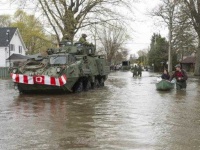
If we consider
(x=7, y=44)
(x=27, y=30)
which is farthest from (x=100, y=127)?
(x=27, y=30)

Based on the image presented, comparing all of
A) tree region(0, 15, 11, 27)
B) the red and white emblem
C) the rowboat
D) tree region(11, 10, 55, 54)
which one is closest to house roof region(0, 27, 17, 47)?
tree region(11, 10, 55, 54)

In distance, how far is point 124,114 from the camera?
10.6 metres

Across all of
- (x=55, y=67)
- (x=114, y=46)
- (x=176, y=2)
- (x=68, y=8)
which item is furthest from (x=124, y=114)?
(x=114, y=46)

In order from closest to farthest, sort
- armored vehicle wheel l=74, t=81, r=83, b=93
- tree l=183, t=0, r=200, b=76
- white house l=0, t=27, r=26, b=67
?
1. armored vehicle wheel l=74, t=81, r=83, b=93
2. tree l=183, t=0, r=200, b=76
3. white house l=0, t=27, r=26, b=67

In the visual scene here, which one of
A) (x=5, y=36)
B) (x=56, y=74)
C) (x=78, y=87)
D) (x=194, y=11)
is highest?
(x=194, y=11)

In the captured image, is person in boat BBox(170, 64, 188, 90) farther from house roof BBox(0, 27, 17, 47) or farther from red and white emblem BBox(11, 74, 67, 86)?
house roof BBox(0, 27, 17, 47)

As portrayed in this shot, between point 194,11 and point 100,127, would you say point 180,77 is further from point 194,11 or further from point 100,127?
point 194,11

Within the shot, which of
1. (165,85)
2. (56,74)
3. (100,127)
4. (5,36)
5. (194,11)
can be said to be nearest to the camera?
(100,127)

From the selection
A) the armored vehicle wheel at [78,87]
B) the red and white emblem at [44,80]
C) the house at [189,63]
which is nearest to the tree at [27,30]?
the house at [189,63]

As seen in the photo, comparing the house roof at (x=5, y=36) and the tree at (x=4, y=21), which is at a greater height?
the tree at (x=4, y=21)

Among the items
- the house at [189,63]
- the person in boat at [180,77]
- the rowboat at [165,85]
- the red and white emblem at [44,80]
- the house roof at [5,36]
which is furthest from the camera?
the house at [189,63]

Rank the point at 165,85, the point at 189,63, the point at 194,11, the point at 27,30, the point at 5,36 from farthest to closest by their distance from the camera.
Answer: the point at 27,30 < the point at 189,63 < the point at 5,36 < the point at 194,11 < the point at 165,85

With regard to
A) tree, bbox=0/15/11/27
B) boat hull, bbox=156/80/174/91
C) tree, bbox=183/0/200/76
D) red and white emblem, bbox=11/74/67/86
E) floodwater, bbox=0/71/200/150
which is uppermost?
tree, bbox=0/15/11/27

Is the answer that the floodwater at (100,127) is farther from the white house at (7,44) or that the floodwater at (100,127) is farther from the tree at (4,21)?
the tree at (4,21)
